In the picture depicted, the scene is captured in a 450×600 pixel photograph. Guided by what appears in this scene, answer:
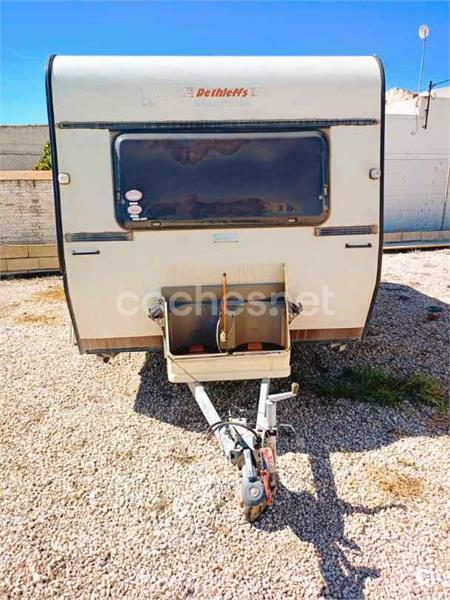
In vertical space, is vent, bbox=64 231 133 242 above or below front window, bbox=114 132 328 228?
below

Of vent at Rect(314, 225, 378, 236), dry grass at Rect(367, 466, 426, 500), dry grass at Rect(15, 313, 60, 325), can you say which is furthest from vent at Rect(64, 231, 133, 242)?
dry grass at Rect(15, 313, 60, 325)

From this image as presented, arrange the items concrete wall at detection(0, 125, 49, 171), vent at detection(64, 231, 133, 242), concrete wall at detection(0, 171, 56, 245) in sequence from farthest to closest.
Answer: concrete wall at detection(0, 125, 49, 171), concrete wall at detection(0, 171, 56, 245), vent at detection(64, 231, 133, 242)

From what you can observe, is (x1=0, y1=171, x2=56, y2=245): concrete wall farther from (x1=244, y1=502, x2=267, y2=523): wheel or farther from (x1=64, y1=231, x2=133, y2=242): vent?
(x1=244, y1=502, x2=267, y2=523): wheel

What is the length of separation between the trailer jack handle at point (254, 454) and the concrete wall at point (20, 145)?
69.4 ft

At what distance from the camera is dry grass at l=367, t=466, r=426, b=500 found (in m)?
3.22

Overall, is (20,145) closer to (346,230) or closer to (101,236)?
(101,236)

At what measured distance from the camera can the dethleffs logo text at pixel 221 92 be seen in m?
3.69

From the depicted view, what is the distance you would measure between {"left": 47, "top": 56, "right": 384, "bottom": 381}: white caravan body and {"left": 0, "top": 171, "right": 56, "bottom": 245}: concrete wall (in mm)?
6323

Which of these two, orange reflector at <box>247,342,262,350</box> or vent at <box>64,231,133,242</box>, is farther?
orange reflector at <box>247,342,262,350</box>

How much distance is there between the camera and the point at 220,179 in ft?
12.6

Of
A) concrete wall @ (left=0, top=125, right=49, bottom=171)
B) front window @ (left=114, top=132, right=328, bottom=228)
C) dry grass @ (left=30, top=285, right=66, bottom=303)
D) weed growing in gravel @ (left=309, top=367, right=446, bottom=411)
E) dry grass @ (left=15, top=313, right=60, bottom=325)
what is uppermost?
concrete wall @ (left=0, top=125, right=49, bottom=171)

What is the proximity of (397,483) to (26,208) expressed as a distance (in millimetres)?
8769

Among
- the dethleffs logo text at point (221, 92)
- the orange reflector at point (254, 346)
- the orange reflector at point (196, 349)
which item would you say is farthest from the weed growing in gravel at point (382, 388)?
the dethleffs logo text at point (221, 92)

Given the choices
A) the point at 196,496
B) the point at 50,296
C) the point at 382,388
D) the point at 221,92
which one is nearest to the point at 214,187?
the point at 221,92
